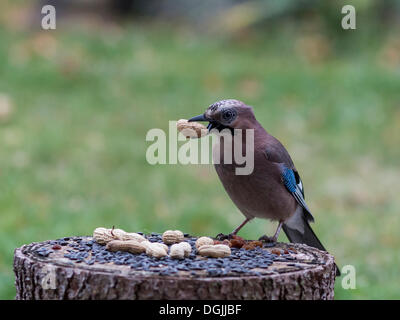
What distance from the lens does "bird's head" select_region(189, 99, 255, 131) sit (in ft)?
11.8

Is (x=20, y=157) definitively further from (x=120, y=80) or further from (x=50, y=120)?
(x=120, y=80)

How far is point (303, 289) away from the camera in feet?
10.3

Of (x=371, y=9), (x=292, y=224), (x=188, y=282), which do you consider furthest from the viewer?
(x=371, y=9)

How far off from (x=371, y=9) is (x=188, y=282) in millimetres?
9361

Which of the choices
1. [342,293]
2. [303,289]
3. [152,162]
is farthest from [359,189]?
[303,289]

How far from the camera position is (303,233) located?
429cm

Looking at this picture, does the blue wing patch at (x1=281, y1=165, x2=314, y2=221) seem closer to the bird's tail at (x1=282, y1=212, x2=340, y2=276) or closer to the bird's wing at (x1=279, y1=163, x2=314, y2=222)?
the bird's wing at (x1=279, y1=163, x2=314, y2=222)

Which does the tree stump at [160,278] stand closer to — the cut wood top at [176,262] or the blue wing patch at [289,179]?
the cut wood top at [176,262]

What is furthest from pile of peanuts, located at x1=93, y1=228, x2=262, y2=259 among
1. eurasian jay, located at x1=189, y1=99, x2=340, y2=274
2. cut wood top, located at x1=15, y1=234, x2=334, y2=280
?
eurasian jay, located at x1=189, y1=99, x2=340, y2=274

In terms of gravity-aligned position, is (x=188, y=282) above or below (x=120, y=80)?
below

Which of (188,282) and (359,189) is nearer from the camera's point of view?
(188,282)

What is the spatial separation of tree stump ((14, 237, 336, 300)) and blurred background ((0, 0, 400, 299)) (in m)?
1.67

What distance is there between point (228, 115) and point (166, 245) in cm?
72

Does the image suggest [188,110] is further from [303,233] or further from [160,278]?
[160,278]
